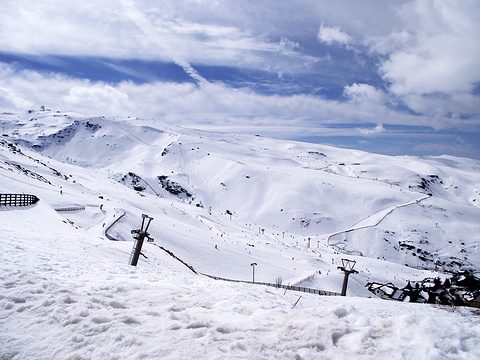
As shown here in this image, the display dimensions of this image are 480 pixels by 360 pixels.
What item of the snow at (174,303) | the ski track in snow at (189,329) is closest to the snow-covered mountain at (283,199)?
the snow at (174,303)

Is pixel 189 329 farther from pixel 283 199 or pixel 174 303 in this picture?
pixel 283 199

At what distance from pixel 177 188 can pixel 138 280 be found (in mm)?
116662

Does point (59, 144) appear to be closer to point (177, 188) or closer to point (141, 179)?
point (141, 179)

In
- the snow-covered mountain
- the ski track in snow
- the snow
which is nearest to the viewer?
the ski track in snow

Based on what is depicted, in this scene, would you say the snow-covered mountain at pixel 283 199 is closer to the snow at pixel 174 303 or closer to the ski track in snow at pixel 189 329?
the snow at pixel 174 303

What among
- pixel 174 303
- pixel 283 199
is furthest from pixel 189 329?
pixel 283 199

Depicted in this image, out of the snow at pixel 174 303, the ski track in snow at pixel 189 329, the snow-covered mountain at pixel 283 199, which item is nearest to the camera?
the ski track in snow at pixel 189 329

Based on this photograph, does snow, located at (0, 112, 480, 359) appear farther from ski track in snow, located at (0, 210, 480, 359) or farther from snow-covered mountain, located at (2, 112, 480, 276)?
snow-covered mountain, located at (2, 112, 480, 276)

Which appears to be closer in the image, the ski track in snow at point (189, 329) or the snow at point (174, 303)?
the ski track in snow at point (189, 329)

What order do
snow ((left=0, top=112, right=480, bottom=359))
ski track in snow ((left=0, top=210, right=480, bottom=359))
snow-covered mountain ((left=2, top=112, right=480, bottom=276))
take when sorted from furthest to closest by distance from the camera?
snow-covered mountain ((left=2, top=112, right=480, bottom=276))
snow ((left=0, top=112, right=480, bottom=359))
ski track in snow ((left=0, top=210, right=480, bottom=359))

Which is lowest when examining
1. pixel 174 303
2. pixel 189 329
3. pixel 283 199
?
pixel 283 199

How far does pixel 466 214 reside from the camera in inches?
3871

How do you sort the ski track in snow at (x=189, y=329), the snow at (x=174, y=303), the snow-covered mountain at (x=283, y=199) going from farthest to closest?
the snow-covered mountain at (x=283, y=199), the snow at (x=174, y=303), the ski track in snow at (x=189, y=329)

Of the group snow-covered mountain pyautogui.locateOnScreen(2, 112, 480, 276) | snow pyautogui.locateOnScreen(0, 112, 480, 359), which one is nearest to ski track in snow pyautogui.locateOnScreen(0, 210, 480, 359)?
snow pyautogui.locateOnScreen(0, 112, 480, 359)
